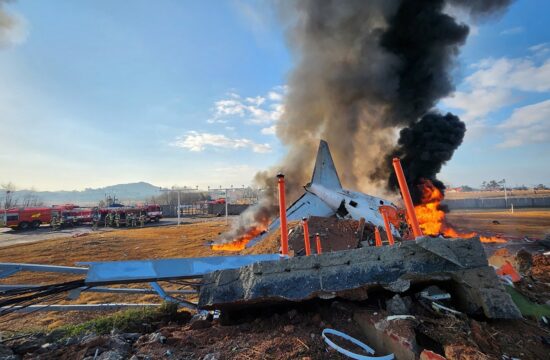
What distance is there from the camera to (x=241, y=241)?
15.1 metres

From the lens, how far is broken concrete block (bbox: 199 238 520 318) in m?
3.02

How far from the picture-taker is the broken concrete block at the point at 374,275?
3018 mm

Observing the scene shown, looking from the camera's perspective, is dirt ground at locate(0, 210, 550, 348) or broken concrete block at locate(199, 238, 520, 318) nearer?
broken concrete block at locate(199, 238, 520, 318)

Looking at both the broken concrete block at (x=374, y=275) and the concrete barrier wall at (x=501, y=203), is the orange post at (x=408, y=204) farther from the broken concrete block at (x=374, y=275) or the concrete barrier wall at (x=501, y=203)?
the concrete barrier wall at (x=501, y=203)

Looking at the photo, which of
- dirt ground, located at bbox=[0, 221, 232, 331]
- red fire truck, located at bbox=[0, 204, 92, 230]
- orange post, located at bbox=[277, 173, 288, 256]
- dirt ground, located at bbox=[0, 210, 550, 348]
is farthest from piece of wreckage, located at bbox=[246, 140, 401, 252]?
red fire truck, located at bbox=[0, 204, 92, 230]

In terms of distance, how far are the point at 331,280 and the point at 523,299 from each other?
3.03 m

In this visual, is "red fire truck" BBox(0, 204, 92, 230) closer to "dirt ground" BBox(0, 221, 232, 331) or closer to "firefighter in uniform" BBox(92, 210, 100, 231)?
"firefighter in uniform" BBox(92, 210, 100, 231)

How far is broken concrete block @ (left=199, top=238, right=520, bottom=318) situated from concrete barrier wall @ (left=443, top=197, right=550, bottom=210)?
34777 millimetres

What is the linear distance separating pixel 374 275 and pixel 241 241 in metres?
12.5

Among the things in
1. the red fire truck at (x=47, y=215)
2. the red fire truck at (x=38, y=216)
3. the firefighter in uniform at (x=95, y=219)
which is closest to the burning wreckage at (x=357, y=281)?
the firefighter in uniform at (x=95, y=219)

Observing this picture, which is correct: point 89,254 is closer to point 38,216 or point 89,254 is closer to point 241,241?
point 241,241

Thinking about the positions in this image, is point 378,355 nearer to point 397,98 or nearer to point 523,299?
point 523,299

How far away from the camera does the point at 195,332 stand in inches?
129

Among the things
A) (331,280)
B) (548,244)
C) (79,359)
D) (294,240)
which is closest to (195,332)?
(79,359)
